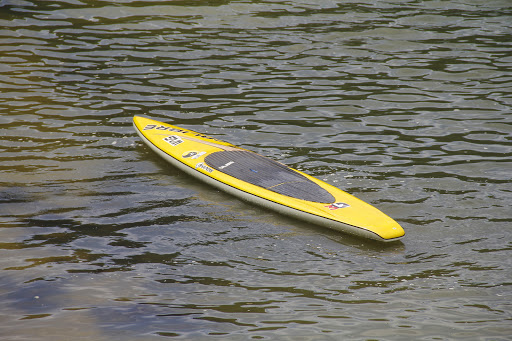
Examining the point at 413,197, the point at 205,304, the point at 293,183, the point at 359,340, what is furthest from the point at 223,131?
the point at 359,340

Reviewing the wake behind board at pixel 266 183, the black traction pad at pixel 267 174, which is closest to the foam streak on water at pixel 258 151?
the wake behind board at pixel 266 183

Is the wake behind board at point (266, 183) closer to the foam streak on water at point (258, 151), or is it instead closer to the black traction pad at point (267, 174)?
the black traction pad at point (267, 174)

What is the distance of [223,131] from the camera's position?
31.2 ft

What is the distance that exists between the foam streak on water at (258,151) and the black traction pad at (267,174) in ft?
1.15

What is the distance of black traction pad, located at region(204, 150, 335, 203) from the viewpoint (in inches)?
282

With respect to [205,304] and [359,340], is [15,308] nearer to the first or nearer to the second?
[205,304]

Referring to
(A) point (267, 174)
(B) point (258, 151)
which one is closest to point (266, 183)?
(A) point (267, 174)

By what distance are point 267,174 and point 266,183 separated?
24 cm

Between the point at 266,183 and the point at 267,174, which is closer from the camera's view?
the point at 266,183

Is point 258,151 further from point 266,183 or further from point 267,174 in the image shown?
point 266,183

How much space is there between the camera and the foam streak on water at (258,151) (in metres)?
5.20

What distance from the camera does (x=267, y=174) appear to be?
7613 mm

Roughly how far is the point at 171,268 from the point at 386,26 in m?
10.8

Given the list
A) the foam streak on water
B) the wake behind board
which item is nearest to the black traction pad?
the wake behind board
